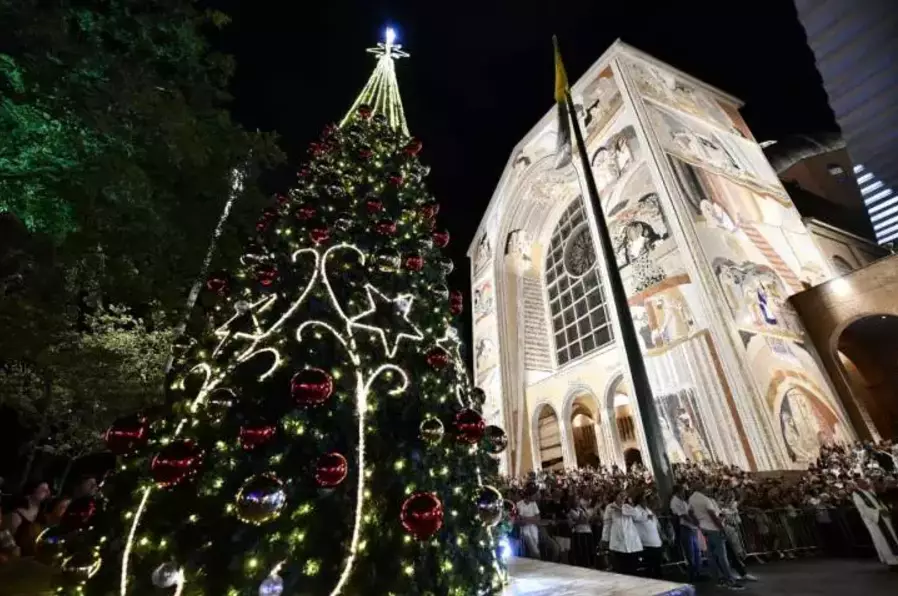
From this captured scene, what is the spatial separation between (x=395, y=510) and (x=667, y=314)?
40.1 ft

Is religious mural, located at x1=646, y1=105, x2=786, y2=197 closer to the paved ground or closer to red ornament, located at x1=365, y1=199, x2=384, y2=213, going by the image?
the paved ground

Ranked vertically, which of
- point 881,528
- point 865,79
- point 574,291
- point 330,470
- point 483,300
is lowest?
point 881,528

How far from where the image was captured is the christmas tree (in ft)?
6.69

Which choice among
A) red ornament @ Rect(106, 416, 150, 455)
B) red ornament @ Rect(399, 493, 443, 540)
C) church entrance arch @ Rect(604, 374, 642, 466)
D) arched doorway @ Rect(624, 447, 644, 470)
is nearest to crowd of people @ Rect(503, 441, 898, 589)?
red ornament @ Rect(399, 493, 443, 540)

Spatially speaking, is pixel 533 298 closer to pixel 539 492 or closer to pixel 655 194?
pixel 655 194

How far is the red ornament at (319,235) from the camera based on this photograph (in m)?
3.04

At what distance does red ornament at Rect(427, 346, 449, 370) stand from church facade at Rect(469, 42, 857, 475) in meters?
9.38

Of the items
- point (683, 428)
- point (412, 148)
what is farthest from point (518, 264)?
point (412, 148)

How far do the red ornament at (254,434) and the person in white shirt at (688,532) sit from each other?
5424mm

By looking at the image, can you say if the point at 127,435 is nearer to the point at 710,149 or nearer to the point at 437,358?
the point at 437,358

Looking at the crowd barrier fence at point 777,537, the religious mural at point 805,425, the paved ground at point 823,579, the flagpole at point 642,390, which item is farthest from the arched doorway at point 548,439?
the flagpole at point 642,390

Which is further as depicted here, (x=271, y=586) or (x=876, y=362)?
(x=876, y=362)

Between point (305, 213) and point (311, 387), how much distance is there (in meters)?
1.68

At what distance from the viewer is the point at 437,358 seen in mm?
2822
